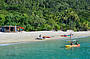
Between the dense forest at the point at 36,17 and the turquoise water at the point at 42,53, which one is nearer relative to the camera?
the turquoise water at the point at 42,53

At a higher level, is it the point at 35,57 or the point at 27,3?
the point at 27,3

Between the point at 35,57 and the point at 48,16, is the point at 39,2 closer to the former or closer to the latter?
the point at 48,16

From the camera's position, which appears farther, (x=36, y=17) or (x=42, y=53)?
(x=36, y=17)

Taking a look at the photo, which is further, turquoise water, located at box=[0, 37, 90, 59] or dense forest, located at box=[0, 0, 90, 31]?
dense forest, located at box=[0, 0, 90, 31]

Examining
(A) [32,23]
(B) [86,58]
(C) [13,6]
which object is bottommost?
(B) [86,58]

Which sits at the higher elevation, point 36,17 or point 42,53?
point 36,17

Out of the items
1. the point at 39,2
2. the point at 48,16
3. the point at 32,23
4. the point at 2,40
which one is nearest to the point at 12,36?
the point at 2,40

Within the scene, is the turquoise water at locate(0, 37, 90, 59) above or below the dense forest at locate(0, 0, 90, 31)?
below

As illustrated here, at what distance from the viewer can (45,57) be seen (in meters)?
36.5

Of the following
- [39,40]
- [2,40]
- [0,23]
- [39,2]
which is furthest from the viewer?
[39,2]

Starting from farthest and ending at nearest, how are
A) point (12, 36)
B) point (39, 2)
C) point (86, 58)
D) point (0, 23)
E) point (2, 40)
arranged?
1. point (39, 2)
2. point (0, 23)
3. point (12, 36)
4. point (2, 40)
5. point (86, 58)

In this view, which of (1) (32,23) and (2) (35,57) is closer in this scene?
(2) (35,57)

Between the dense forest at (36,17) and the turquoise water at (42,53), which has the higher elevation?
the dense forest at (36,17)

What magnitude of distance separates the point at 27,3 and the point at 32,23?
43.7 m
